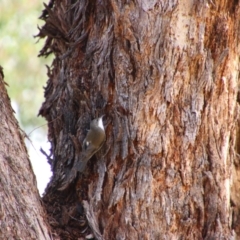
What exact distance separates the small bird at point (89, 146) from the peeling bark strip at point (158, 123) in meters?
0.03

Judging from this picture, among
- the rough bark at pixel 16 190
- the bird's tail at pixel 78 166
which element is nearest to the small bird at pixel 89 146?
the bird's tail at pixel 78 166

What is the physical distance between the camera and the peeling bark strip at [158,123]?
2172 mm

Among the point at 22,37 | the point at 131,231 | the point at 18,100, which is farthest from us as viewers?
the point at 18,100

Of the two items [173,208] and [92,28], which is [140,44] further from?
[173,208]

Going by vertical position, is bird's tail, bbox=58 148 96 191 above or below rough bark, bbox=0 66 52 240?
above

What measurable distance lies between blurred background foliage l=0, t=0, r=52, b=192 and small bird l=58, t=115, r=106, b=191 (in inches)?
Result: 135

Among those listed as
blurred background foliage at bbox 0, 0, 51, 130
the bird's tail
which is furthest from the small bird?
blurred background foliage at bbox 0, 0, 51, 130

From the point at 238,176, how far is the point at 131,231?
0.57m

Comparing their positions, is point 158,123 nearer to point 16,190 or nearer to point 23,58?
point 16,190

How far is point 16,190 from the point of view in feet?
6.10

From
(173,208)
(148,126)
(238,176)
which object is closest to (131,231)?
(173,208)

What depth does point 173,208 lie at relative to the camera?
2.16 m

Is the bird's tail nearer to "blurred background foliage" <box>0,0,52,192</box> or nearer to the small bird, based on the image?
the small bird

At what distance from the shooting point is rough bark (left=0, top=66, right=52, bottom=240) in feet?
5.93
